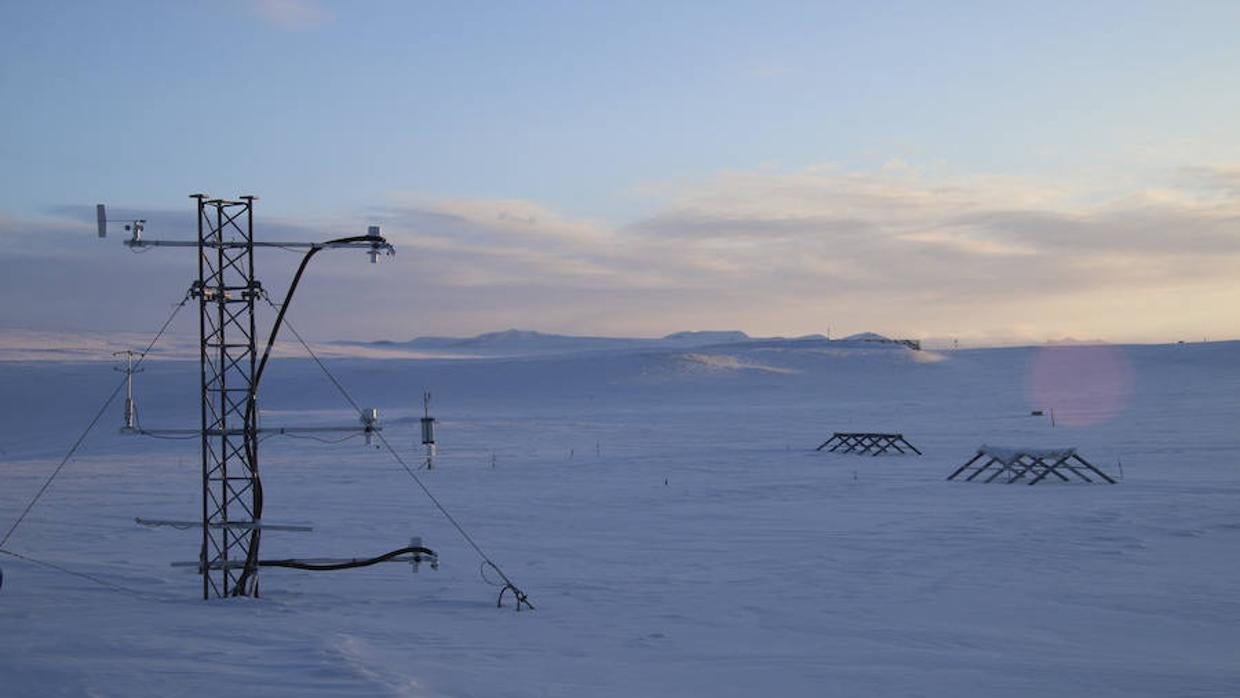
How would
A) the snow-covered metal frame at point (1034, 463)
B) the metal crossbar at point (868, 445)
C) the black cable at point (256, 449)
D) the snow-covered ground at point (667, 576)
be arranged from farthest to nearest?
the metal crossbar at point (868, 445) < the snow-covered metal frame at point (1034, 463) < the black cable at point (256, 449) < the snow-covered ground at point (667, 576)

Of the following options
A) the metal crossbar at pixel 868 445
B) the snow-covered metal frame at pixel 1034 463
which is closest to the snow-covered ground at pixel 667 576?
the snow-covered metal frame at pixel 1034 463

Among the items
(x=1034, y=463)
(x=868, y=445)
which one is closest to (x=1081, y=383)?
(x=868, y=445)

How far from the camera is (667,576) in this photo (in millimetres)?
15086

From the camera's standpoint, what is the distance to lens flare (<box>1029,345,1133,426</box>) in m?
50.5

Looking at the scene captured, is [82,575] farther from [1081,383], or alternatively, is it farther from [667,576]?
[1081,383]

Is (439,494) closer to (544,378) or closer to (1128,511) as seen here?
(1128,511)

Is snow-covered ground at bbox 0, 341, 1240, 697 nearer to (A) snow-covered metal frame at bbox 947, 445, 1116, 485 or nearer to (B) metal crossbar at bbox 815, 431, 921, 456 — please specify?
(A) snow-covered metal frame at bbox 947, 445, 1116, 485

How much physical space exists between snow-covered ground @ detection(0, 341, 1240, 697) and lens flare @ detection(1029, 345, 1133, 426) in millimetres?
9359

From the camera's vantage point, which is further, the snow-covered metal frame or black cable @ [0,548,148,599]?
the snow-covered metal frame

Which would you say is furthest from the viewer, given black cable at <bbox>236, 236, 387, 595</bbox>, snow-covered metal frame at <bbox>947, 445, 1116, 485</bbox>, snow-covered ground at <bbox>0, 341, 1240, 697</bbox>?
snow-covered metal frame at <bbox>947, 445, 1116, 485</bbox>

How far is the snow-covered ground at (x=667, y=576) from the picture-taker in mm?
9820

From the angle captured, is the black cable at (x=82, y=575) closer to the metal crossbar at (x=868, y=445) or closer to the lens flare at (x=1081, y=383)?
the metal crossbar at (x=868, y=445)

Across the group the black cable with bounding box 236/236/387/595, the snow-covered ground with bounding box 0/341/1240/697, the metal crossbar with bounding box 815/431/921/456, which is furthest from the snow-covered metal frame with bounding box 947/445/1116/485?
the black cable with bounding box 236/236/387/595

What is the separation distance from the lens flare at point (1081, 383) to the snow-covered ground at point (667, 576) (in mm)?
9359
